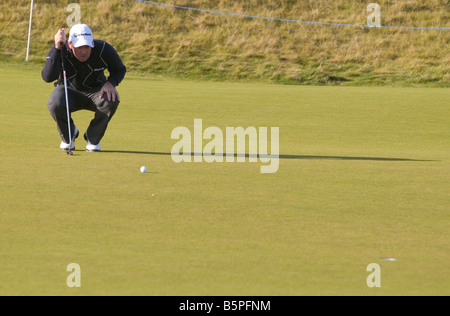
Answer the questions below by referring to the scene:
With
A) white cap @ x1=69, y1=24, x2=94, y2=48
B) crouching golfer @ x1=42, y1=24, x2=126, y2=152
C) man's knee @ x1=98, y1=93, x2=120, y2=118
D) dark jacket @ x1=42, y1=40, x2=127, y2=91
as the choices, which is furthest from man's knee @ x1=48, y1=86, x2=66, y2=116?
white cap @ x1=69, y1=24, x2=94, y2=48

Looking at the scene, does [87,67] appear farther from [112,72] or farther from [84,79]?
[112,72]

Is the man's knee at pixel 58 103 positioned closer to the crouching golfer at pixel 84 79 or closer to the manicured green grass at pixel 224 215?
the crouching golfer at pixel 84 79

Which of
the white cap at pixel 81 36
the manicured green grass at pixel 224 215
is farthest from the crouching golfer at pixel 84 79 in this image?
the manicured green grass at pixel 224 215

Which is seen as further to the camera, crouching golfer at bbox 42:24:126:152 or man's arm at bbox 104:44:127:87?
man's arm at bbox 104:44:127:87

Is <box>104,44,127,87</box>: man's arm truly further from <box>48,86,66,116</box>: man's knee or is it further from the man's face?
<box>48,86,66,116</box>: man's knee

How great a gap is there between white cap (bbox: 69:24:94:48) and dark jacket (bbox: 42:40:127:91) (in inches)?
10.3

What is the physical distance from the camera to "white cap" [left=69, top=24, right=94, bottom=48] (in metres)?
11.1

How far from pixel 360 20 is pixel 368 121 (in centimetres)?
1664

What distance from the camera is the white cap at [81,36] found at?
1112 centimetres
